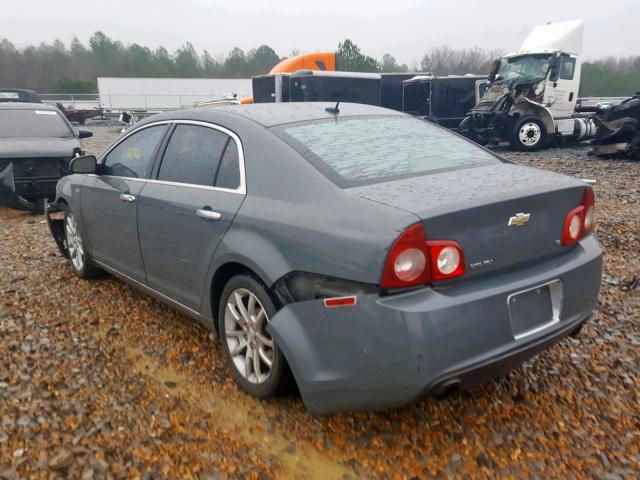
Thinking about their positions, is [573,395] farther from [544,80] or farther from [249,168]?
[544,80]

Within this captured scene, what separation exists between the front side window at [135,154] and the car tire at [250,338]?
1.38 meters

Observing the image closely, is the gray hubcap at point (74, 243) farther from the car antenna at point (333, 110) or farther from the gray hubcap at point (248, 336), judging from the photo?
the car antenna at point (333, 110)

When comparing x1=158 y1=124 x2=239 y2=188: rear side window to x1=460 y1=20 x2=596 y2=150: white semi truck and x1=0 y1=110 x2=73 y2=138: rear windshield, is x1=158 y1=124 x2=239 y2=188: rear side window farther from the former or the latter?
x1=460 y1=20 x2=596 y2=150: white semi truck

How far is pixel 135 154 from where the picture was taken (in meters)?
4.08

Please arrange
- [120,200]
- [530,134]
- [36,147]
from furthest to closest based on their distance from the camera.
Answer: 1. [530,134]
2. [36,147]
3. [120,200]

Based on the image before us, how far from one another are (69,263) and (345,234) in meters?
4.11

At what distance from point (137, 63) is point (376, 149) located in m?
70.3

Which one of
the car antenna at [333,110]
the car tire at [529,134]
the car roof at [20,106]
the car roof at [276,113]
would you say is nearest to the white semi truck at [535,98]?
the car tire at [529,134]

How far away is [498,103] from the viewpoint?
1628cm

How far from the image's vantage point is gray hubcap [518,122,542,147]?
15.8 metres

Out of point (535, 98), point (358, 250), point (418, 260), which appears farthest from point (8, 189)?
point (535, 98)

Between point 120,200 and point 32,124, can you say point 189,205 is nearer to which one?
point 120,200

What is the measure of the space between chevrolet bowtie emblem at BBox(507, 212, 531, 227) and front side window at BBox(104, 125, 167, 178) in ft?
8.14

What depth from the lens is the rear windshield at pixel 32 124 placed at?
8664 mm
